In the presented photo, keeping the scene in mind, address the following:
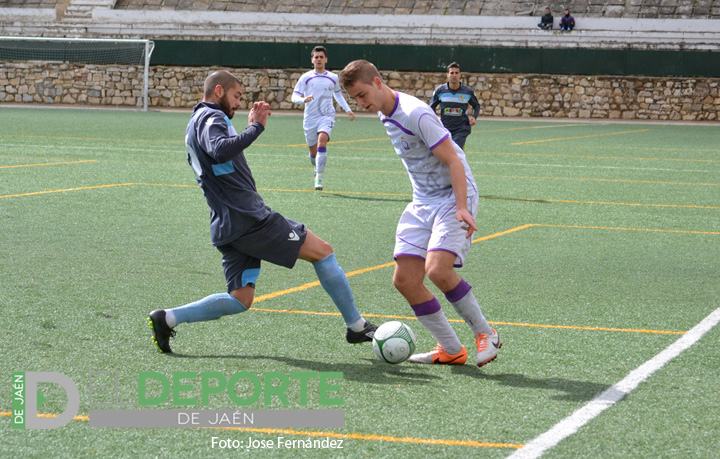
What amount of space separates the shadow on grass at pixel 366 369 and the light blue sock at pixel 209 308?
22 centimetres

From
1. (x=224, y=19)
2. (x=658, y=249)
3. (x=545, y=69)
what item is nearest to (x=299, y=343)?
(x=658, y=249)

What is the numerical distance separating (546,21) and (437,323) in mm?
36070

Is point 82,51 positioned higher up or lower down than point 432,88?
higher up

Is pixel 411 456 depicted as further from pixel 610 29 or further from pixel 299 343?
pixel 610 29

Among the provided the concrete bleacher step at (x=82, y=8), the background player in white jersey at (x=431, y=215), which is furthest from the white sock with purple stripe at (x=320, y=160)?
the concrete bleacher step at (x=82, y=8)

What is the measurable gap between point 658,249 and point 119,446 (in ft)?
22.2

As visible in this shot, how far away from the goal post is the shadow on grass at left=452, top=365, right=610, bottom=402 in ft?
123

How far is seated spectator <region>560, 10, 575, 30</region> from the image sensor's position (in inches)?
1553

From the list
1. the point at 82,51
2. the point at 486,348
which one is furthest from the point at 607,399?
the point at 82,51

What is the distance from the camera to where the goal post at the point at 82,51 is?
41406 millimetres

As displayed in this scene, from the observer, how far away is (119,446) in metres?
4.02

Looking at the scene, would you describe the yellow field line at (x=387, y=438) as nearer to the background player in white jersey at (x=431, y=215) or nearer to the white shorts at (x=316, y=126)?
the background player in white jersey at (x=431, y=215)

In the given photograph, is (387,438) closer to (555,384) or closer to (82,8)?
(555,384)

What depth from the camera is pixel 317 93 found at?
15.2m
